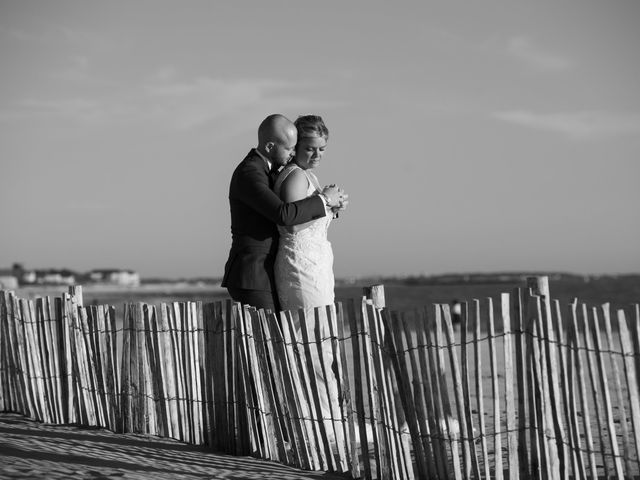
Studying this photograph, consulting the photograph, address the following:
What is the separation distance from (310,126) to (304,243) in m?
0.61

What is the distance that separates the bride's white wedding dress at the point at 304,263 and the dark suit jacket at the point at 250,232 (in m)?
0.06

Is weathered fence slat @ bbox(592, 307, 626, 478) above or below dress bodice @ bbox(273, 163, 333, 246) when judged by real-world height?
below

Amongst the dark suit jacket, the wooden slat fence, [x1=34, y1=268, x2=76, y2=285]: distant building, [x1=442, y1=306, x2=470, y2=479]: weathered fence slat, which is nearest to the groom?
the dark suit jacket

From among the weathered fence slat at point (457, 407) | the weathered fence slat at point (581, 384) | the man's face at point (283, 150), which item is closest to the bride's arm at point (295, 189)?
the man's face at point (283, 150)

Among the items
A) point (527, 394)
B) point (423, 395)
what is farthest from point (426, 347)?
point (527, 394)

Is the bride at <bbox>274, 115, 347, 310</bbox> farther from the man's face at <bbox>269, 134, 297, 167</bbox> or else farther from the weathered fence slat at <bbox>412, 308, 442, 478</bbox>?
the weathered fence slat at <bbox>412, 308, 442, 478</bbox>

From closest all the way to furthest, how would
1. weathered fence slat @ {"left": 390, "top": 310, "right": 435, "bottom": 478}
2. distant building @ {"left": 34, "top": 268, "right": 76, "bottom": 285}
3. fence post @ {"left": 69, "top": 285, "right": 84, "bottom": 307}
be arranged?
weathered fence slat @ {"left": 390, "top": 310, "right": 435, "bottom": 478} → fence post @ {"left": 69, "top": 285, "right": 84, "bottom": 307} → distant building @ {"left": 34, "top": 268, "right": 76, "bottom": 285}

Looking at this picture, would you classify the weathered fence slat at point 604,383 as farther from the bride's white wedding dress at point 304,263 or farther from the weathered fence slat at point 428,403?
the bride's white wedding dress at point 304,263

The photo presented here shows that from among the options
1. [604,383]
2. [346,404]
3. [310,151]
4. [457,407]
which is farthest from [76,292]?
[604,383]

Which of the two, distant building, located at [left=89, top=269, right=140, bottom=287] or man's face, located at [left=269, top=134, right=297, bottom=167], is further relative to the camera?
distant building, located at [left=89, top=269, right=140, bottom=287]

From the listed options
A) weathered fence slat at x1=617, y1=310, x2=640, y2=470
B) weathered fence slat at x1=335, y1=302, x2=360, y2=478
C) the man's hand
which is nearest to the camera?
weathered fence slat at x1=617, y1=310, x2=640, y2=470

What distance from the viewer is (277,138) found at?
14.8 feet

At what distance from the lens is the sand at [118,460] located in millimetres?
3924

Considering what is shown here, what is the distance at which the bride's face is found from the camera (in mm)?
4535
